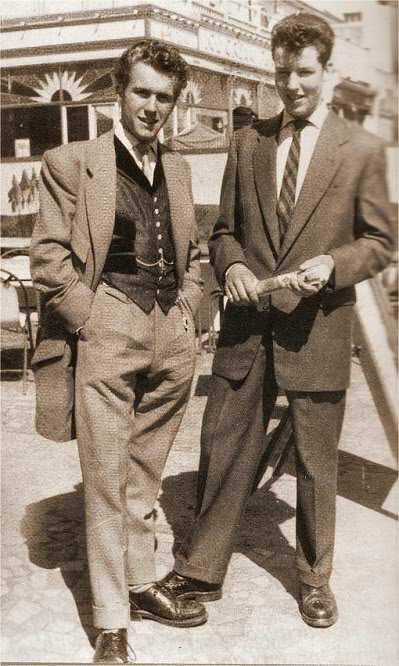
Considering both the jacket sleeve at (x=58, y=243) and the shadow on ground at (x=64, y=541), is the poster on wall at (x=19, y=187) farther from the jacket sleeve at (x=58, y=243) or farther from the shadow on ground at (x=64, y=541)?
the jacket sleeve at (x=58, y=243)

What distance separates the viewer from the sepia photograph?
274cm

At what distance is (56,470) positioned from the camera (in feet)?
15.6

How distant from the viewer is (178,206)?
2945 millimetres

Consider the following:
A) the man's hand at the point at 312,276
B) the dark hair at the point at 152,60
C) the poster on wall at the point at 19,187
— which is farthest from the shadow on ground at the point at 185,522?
the poster on wall at the point at 19,187

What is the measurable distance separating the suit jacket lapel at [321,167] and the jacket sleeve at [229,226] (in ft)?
1.00

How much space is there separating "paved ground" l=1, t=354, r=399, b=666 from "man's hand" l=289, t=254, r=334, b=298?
980 mm

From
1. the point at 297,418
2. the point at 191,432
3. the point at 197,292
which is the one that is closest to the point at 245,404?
the point at 297,418

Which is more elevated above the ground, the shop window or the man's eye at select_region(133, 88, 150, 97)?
the shop window

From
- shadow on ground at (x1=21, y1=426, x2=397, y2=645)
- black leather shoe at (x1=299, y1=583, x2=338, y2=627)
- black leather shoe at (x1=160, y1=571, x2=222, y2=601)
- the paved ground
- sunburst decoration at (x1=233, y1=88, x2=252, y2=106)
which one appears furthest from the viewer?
sunburst decoration at (x1=233, y1=88, x2=252, y2=106)

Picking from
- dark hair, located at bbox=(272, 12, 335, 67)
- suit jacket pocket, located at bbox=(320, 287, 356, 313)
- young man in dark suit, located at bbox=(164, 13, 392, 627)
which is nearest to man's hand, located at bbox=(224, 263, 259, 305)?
young man in dark suit, located at bbox=(164, 13, 392, 627)

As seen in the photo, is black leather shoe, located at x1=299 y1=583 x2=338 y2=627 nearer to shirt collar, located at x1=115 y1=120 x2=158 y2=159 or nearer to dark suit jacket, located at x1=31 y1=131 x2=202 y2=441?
dark suit jacket, located at x1=31 y1=131 x2=202 y2=441

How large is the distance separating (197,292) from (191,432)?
255 cm

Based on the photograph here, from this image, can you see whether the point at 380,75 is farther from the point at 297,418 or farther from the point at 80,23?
the point at 80,23

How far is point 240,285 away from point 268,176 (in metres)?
0.43
